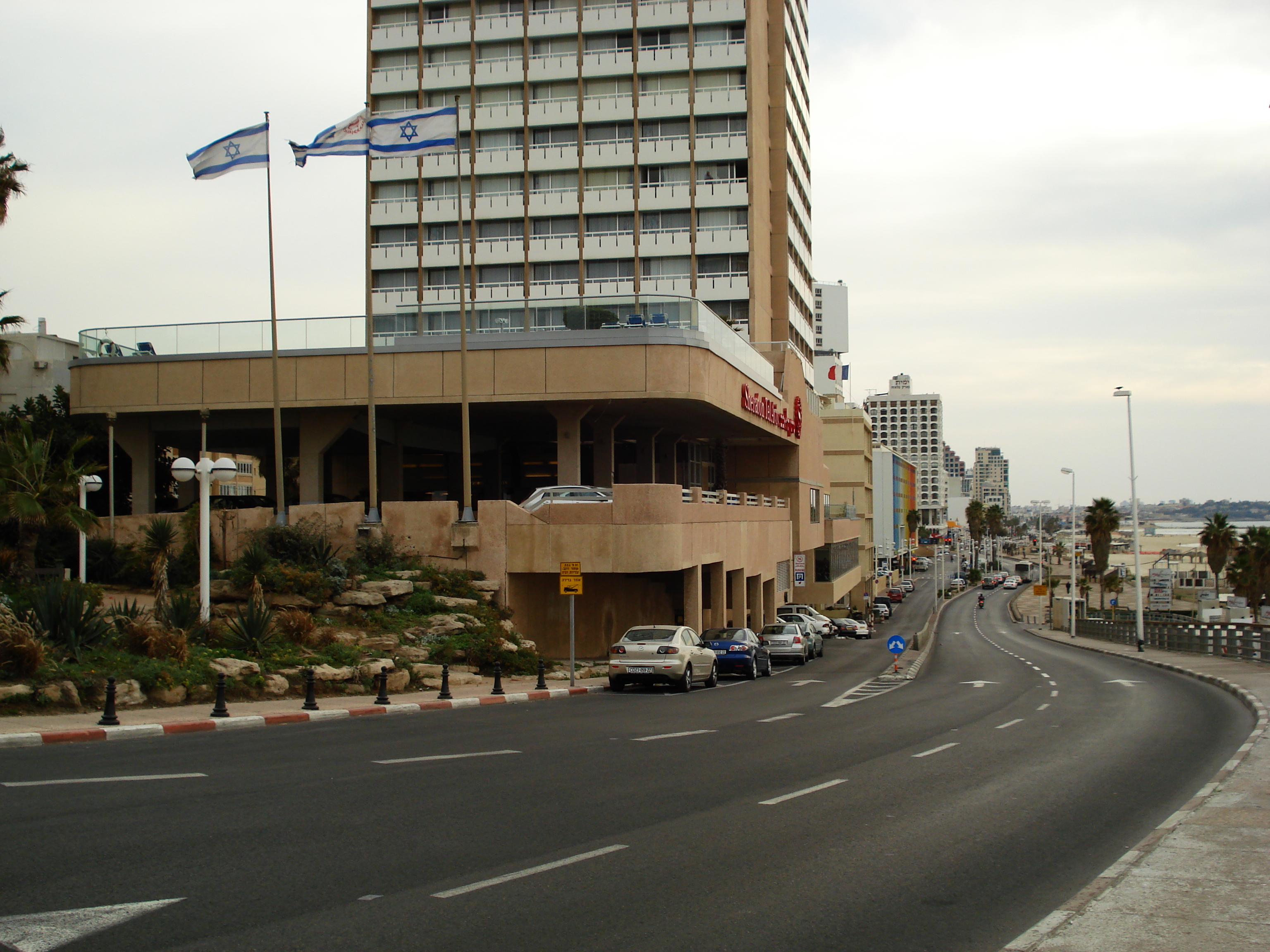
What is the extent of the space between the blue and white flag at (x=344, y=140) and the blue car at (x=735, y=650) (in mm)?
16699

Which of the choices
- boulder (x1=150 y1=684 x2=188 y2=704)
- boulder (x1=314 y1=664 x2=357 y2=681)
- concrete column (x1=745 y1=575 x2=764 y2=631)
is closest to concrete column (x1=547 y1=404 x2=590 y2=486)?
concrete column (x1=745 y1=575 x2=764 y2=631)

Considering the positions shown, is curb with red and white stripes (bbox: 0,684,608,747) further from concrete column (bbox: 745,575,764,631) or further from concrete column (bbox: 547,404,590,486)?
concrete column (bbox: 745,575,764,631)

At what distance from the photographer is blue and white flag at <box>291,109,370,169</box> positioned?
2859 centimetres

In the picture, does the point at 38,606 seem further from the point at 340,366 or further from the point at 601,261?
the point at 601,261

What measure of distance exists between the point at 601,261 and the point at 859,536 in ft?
150

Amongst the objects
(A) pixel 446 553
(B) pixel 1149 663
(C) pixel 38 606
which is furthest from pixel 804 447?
(C) pixel 38 606

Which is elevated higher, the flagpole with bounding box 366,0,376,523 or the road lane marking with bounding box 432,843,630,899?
the flagpole with bounding box 366,0,376,523

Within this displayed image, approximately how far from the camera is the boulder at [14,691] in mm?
14852

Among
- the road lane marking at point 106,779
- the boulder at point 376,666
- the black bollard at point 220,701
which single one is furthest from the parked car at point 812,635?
the road lane marking at point 106,779

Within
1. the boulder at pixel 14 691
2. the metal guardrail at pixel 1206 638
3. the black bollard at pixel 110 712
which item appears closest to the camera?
the black bollard at pixel 110 712

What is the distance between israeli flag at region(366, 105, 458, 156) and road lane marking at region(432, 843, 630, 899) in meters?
23.5

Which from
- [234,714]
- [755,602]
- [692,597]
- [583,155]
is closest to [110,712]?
[234,714]

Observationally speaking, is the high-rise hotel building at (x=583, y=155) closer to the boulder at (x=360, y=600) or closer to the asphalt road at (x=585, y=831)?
the boulder at (x=360, y=600)

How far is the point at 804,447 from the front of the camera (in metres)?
62.5
